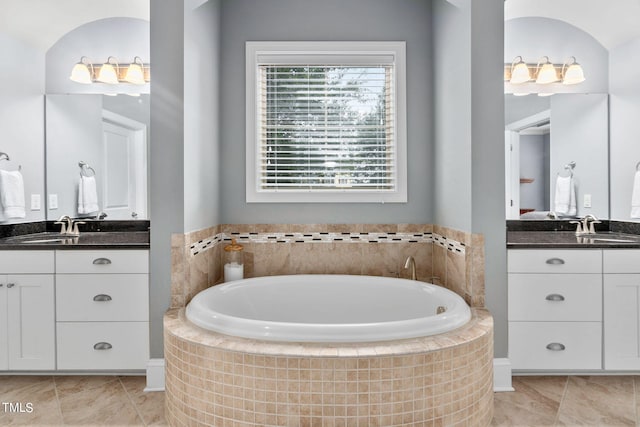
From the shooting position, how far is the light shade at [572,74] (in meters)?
3.19

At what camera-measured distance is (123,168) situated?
10.2 ft

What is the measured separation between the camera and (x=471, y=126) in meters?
A: 2.40

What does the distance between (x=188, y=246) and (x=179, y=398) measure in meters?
0.87

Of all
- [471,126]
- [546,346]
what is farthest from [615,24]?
[546,346]

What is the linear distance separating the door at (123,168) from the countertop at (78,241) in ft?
0.67

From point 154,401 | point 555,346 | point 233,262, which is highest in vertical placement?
point 233,262

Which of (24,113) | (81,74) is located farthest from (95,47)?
(24,113)

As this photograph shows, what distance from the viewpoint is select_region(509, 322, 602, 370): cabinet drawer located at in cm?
248

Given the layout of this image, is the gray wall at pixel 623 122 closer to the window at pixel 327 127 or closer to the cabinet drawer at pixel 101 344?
the window at pixel 327 127

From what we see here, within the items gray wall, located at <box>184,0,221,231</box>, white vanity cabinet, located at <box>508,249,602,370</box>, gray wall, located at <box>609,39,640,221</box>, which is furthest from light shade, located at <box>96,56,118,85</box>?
gray wall, located at <box>609,39,640,221</box>

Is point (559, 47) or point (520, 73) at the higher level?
point (559, 47)

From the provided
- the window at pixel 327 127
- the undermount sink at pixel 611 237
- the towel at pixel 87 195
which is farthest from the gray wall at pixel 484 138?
→ the towel at pixel 87 195

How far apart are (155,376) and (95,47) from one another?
8.33 feet

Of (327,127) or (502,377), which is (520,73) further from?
(502,377)
